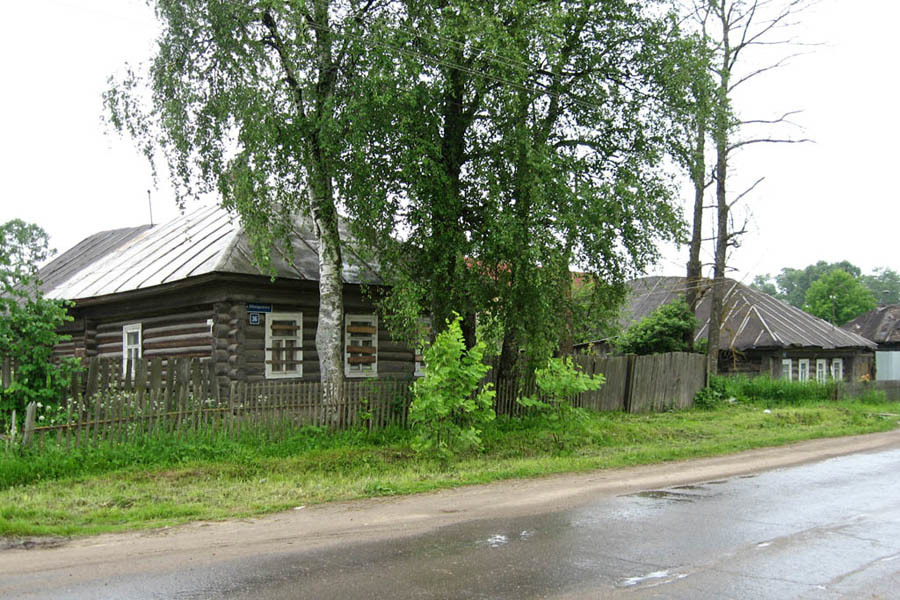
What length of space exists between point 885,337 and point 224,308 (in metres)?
41.1

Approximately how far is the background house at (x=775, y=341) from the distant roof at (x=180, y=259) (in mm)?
13138

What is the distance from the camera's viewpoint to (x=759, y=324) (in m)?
30.6

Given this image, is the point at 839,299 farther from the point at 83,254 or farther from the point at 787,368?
the point at 83,254

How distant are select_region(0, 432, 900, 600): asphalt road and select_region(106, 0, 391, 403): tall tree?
5.96 m

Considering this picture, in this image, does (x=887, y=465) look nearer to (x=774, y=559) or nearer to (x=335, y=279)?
(x=774, y=559)

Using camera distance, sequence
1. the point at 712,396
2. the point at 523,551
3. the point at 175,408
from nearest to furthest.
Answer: the point at 523,551, the point at 175,408, the point at 712,396

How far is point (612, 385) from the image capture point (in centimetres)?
2120

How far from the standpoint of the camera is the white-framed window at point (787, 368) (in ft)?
99.3

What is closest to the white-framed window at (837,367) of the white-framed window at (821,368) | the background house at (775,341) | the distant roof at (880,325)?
the background house at (775,341)

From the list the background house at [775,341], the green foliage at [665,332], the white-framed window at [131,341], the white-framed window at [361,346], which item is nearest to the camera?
the white-framed window at [361,346]

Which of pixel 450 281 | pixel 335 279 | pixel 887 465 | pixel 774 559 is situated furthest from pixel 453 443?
pixel 887 465

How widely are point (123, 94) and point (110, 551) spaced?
10299 mm

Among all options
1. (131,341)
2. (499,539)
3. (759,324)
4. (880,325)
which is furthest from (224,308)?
(880,325)

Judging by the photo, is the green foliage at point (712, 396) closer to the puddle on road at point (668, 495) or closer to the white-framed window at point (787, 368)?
the white-framed window at point (787, 368)
